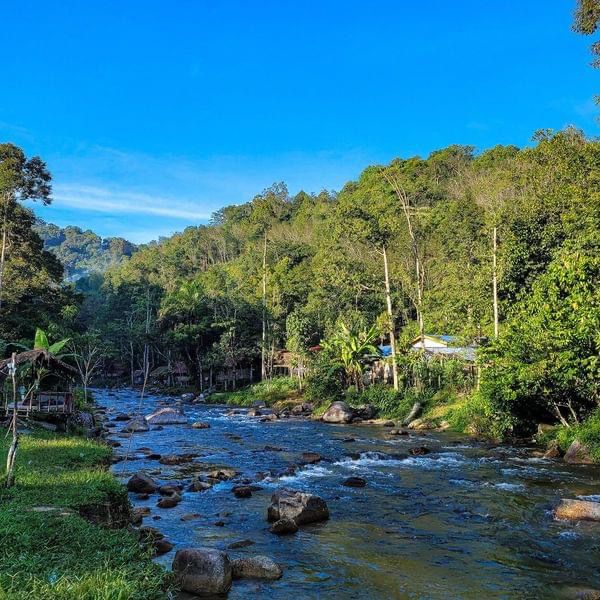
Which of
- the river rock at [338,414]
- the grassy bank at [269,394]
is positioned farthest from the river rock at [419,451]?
the grassy bank at [269,394]

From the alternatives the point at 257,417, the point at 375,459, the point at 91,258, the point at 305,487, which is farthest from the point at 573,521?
the point at 91,258

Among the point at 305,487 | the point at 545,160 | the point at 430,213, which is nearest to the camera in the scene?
the point at 305,487

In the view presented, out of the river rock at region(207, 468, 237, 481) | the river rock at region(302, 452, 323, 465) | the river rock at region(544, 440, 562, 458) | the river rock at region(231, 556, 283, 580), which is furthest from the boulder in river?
the river rock at region(231, 556, 283, 580)

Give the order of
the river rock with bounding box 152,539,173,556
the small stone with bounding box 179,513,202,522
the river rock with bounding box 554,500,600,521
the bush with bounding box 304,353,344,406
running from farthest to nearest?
the bush with bounding box 304,353,344,406, the small stone with bounding box 179,513,202,522, the river rock with bounding box 554,500,600,521, the river rock with bounding box 152,539,173,556

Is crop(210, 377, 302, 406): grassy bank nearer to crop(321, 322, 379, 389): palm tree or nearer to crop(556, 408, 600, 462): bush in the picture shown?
crop(321, 322, 379, 389): palm tree

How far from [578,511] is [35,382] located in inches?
657

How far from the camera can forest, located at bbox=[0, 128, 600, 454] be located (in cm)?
1977

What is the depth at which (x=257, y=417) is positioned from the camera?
33281 mm

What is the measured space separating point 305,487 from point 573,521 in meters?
6.55

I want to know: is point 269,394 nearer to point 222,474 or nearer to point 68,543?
point 222,474

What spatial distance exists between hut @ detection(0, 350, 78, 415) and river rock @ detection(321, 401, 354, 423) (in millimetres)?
14104

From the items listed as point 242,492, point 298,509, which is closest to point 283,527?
point 298,509

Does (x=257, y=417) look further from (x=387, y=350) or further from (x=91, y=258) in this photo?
(x=91, y=258)

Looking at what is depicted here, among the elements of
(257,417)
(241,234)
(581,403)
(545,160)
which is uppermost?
(241,234)
